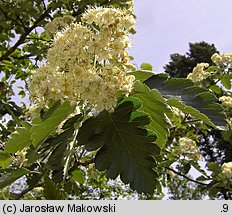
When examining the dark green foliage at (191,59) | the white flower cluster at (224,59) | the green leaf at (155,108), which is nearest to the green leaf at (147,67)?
the green leaf at (155,108)

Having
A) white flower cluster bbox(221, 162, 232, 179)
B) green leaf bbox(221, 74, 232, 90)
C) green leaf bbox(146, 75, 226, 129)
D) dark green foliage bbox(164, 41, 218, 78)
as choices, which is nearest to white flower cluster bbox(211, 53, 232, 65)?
green leaf bbox(221, 74, 232, 90)

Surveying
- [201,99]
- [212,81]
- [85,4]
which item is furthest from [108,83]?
[212,81]

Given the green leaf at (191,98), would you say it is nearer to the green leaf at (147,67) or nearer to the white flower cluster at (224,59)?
the green leaf at (147,67)

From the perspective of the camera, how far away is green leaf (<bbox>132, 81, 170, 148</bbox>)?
141cm

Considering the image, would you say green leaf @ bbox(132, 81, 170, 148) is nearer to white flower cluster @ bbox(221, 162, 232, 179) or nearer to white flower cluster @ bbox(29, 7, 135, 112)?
white flower cluster @ bbox(29, 7, 135, 112)

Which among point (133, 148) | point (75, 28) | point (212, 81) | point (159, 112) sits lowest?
point (133, 148)

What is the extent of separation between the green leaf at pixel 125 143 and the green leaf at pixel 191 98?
0.13 m

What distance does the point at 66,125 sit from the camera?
4.84 ft

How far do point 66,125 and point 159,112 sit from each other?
1.05ft

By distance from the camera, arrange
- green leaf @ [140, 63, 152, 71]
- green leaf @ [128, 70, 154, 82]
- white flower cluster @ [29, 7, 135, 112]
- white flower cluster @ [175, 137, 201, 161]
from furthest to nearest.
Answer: white flower cluster @ [175, 137, 201, 161] → green leaf @ [140, 63, 152, 71] → green leaf @ [128, 70, 154, 82] → white flower cluster @ [29, 7, 135, 112]

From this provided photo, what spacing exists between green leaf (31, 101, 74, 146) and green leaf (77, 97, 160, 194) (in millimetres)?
85

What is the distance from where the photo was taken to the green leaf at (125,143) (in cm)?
141

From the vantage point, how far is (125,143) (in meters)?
1.43

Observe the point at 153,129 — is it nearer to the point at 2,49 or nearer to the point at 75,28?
the point at 75,28
